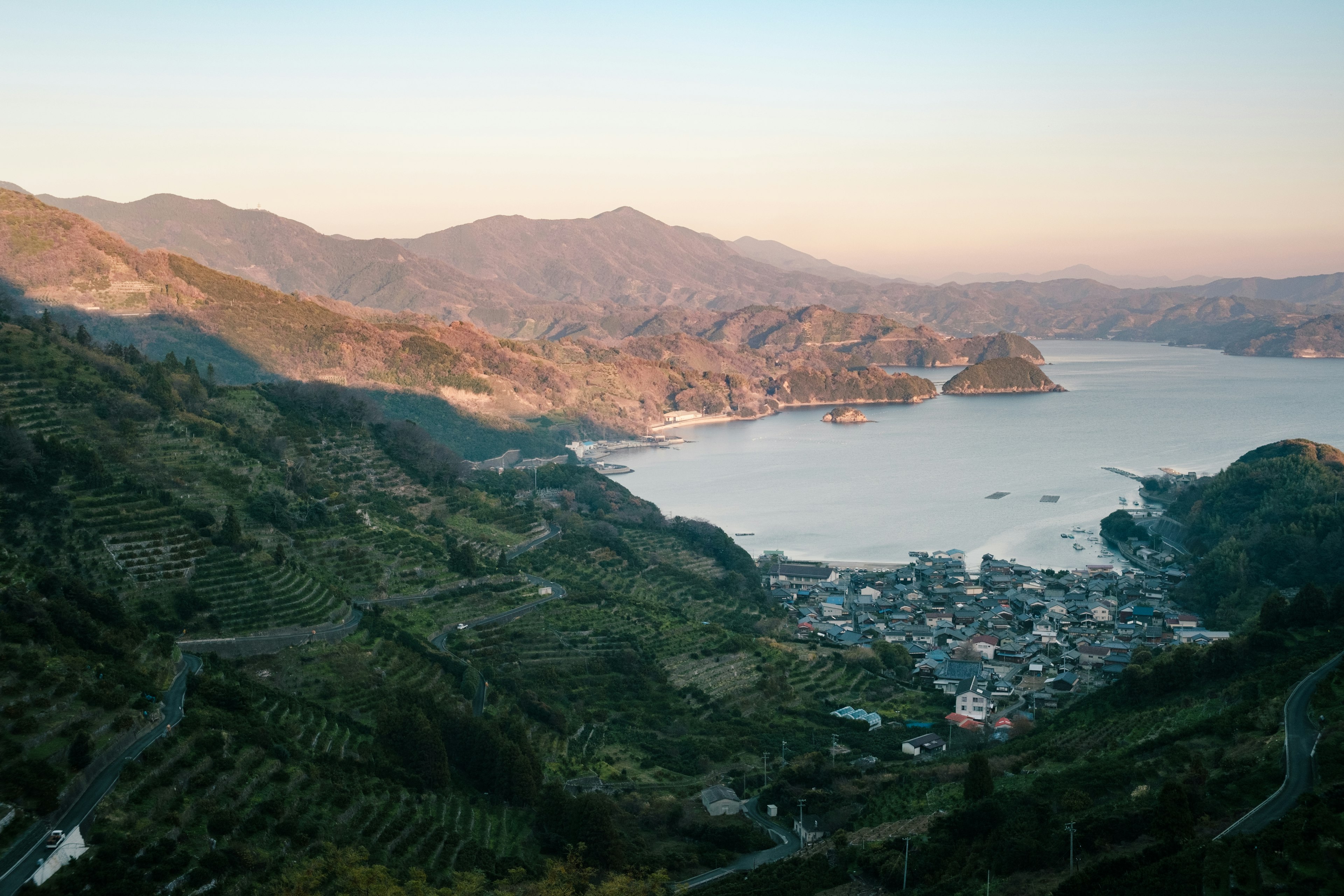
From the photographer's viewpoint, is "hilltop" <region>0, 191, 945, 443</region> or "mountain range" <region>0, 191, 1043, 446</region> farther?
"mountain range" <region>0, 191, 1043, 446</region>

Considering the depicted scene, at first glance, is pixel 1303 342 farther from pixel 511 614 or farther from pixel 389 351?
pixel 511 614

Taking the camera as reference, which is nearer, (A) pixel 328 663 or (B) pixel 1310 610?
(A) pixel 328 663

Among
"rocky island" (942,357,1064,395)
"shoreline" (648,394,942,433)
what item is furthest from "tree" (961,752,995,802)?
"rocky island" (942,357,1064,395)

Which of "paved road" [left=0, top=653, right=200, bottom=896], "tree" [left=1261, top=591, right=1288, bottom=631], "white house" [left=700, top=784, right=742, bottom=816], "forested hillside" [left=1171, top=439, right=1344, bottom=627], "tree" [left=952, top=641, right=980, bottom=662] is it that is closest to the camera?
"paved road" [left=0, top=653, right=200, bottom=896]

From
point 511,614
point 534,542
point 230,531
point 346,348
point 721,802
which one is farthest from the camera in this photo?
point 346,348

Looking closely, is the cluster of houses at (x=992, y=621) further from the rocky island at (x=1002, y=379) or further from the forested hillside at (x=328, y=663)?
the rocky island at (x=1002, y=379)

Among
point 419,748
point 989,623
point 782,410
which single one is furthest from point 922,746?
point 782,410

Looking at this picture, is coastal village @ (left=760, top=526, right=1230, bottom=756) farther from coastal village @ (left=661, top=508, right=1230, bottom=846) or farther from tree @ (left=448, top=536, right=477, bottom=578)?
tree @ (left=448, top=536, right=477, bottom=578)
